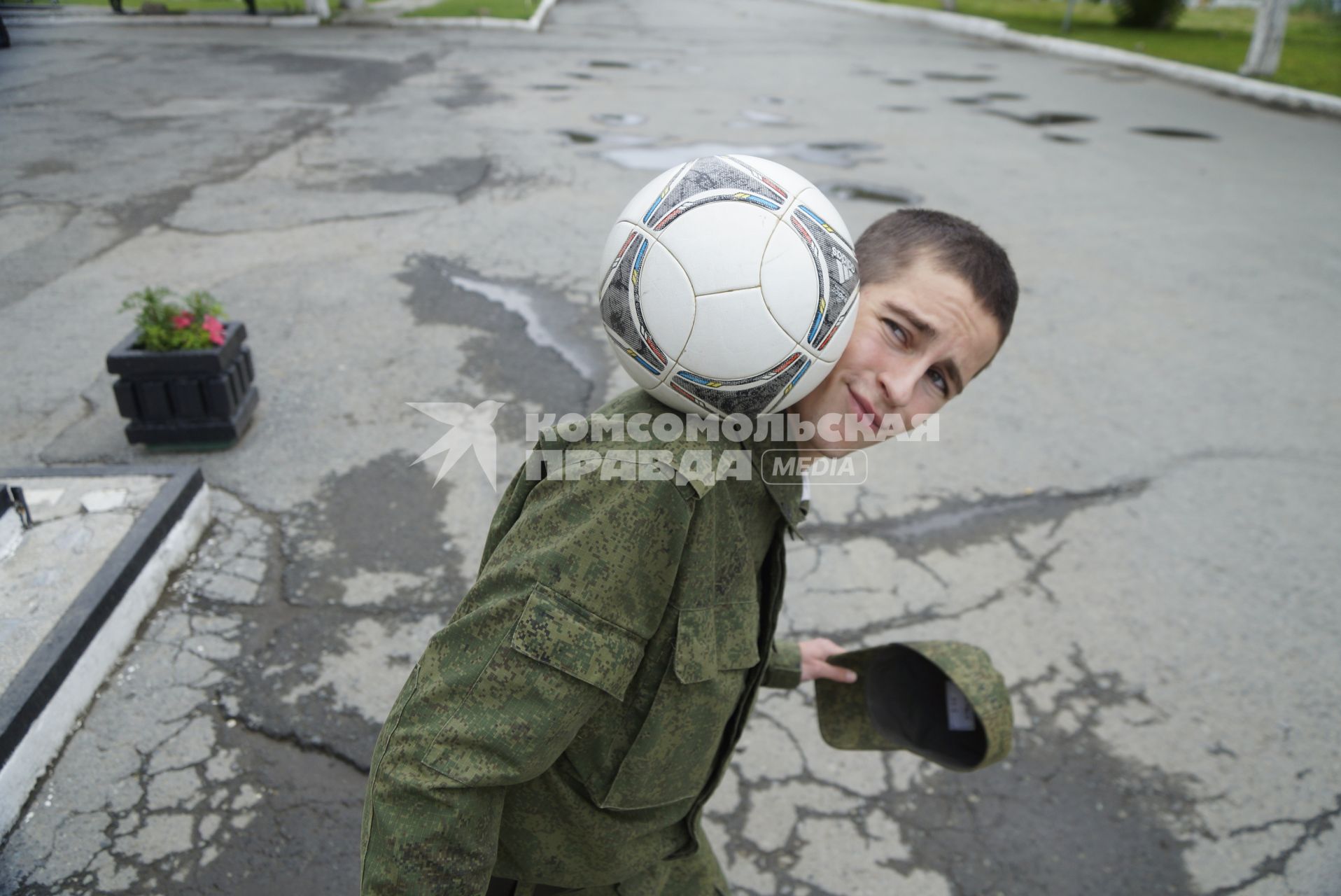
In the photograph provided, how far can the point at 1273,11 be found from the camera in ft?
52.2

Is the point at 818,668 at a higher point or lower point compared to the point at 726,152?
higher

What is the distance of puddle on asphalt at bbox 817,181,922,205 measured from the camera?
8.45 metres

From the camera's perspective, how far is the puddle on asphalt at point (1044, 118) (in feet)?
41.5

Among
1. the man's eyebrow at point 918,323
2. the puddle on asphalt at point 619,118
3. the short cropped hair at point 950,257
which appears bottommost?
the puddle on asphalt at point 619,118

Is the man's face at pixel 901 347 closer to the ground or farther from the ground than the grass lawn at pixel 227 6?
farther from the ground

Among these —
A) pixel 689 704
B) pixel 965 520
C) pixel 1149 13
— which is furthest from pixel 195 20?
pixel 1149 13

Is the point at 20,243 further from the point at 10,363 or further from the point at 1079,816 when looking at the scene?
the point at 1079,816

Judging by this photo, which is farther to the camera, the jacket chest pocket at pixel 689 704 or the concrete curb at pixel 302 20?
the concrete curb at pixel 302 20

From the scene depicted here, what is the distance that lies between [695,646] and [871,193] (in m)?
8.03

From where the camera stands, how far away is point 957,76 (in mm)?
16703

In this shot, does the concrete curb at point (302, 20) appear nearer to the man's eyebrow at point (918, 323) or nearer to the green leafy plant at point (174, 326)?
the green leafy plant at point (174, 326)

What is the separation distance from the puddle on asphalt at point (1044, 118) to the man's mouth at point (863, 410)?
12639mm


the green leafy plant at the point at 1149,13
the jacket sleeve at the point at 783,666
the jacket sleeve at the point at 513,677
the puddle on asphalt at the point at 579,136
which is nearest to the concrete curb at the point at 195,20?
the puddle on asphalt at the point at 579,136

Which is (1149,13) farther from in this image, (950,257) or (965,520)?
(950,257)
